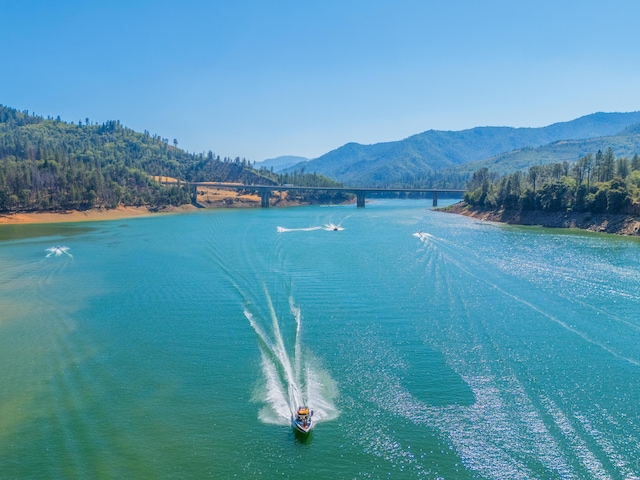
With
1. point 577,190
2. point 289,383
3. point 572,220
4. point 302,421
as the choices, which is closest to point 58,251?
point 289,383

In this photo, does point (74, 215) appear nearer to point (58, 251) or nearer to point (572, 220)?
point (58, 251)

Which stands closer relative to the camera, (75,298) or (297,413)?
(297,413)

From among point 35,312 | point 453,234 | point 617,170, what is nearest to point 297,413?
point 35,312

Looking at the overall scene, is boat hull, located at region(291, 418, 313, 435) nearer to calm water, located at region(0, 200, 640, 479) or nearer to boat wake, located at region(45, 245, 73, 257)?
calm water, located at region(0, 200, 640, 479)

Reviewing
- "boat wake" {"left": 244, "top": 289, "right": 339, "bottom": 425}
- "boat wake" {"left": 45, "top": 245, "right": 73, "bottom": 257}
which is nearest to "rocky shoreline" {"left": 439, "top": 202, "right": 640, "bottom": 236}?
"boat wake" {"left": 244, "top": 289, "right": 339, "bottom": 425}

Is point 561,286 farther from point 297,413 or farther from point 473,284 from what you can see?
point 297,413

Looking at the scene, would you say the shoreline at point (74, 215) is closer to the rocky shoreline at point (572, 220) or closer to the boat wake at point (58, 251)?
the boat wake at point (58, 251)
